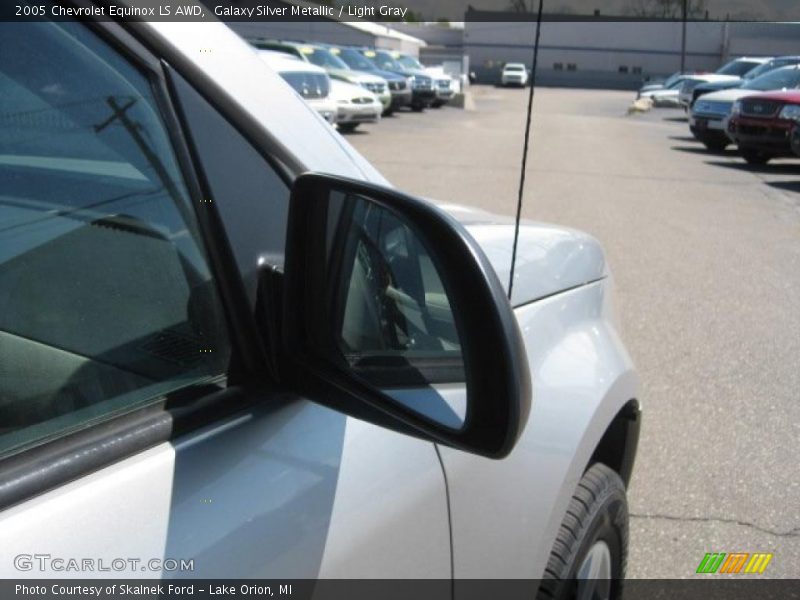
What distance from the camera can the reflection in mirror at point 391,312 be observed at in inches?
59.6

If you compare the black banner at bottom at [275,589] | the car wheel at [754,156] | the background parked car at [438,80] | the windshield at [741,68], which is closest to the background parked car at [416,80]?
the background parked car at [438,80]

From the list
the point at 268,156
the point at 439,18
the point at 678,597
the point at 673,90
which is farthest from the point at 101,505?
the point at 673,90

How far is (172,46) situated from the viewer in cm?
143

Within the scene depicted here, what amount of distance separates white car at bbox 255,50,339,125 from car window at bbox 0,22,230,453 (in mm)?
12706

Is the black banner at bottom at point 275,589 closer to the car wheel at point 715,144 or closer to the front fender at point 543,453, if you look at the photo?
the front fender at point 543,453

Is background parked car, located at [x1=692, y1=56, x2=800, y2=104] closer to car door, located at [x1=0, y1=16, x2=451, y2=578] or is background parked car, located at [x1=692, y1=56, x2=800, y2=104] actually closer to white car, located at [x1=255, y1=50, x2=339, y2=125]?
white car, located at [x1=255, y1=50, x2=339, y2=125]

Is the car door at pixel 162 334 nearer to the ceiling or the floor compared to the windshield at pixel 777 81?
nearer to the ceiling

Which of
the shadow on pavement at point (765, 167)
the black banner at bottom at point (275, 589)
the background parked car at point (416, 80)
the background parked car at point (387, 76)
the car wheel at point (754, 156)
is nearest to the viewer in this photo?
the black banner at bottom at point (275, 589)

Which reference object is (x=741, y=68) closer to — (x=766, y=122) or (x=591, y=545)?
(x=766, y=122)

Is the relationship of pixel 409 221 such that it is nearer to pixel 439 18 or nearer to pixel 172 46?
pixel 172 46

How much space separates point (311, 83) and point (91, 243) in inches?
566

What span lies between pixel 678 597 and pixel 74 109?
268 centimetres

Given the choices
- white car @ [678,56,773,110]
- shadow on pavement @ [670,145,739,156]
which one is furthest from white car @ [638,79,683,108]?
shadow on pavement @ [670,145,739,156]

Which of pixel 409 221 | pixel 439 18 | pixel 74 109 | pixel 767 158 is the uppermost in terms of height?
pixel 439 18
